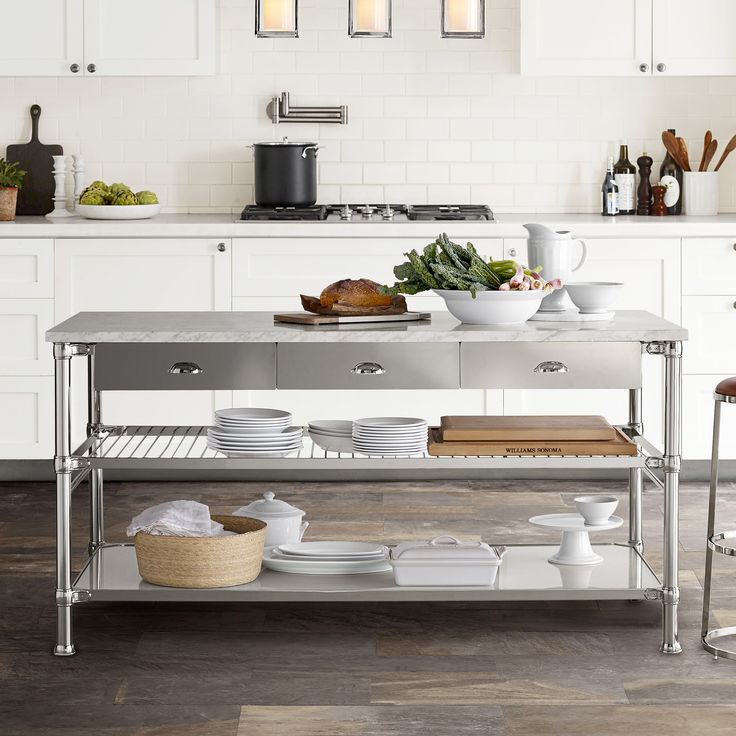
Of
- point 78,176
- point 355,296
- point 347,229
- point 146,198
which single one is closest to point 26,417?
point 146,198

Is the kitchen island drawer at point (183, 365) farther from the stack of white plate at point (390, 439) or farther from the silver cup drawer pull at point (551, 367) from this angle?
the silver cup drawer pull at point (551, 367)

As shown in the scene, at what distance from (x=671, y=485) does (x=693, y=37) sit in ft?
9.49

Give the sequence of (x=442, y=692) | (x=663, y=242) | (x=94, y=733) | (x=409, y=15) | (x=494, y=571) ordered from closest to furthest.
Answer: (x=94, y=733) < (x=442, y=692) < (x=494, y=571) < (x=663, y=242) < (x=409, y=15)

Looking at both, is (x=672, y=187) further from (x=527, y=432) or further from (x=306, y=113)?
(x=527, y=432)

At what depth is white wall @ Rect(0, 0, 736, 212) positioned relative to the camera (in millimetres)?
6008

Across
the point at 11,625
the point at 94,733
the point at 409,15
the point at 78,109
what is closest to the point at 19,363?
the point at 78,109

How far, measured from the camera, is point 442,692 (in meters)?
3.13

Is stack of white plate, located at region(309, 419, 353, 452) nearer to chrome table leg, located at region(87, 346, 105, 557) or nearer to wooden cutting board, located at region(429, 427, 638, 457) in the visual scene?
wooden cutting board, located at region(429, 427, 638, 457)

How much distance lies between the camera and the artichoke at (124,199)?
5621 mm

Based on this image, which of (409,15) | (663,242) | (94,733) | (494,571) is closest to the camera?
(94,733)

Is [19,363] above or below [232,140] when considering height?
below

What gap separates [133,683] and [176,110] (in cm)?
351

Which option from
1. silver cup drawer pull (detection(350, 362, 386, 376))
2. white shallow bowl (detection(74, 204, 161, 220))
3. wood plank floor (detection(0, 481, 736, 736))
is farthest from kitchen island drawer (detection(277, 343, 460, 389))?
white shallow bowl (detection(74, 204, 161, 220))

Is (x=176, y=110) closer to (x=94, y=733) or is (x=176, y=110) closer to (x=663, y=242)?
(x=663, y=242)
